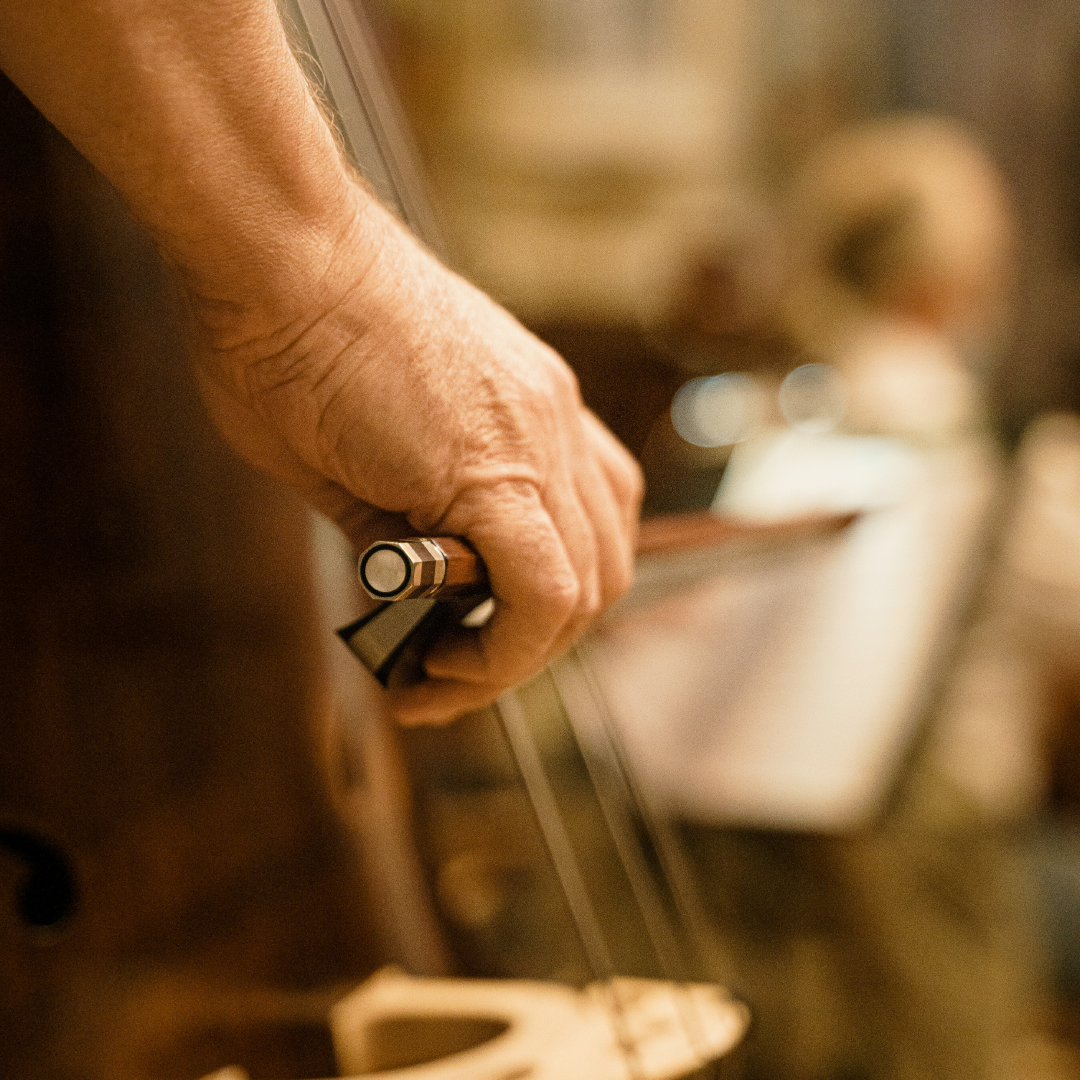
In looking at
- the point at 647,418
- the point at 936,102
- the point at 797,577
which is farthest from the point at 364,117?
the point at 936,102

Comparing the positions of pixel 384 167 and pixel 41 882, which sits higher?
pixel 384 167

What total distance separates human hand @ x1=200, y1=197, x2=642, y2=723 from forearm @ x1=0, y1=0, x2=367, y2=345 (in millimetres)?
14

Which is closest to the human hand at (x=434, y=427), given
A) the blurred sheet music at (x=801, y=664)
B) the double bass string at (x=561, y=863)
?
the double bass string at (x=561, y=863)

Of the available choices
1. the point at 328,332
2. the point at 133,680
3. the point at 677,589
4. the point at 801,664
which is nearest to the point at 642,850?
the point at 801,664

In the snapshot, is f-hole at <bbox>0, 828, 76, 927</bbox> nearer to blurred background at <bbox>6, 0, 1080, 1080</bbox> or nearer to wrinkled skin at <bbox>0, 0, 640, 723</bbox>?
blurred background at <bbox>6, 0, 1080, 1080</bbox>

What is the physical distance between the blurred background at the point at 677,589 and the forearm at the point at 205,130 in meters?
0.14

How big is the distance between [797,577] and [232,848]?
2.78 feet

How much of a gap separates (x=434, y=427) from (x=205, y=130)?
0.11m

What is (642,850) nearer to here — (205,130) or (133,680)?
(133,680)

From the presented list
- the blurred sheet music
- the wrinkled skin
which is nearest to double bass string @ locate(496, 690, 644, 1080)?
the wrinkled skin

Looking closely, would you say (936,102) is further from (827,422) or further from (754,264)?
(827,422)

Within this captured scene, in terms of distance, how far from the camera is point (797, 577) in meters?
1.19

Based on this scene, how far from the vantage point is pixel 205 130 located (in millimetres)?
307

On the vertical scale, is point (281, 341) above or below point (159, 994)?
above
